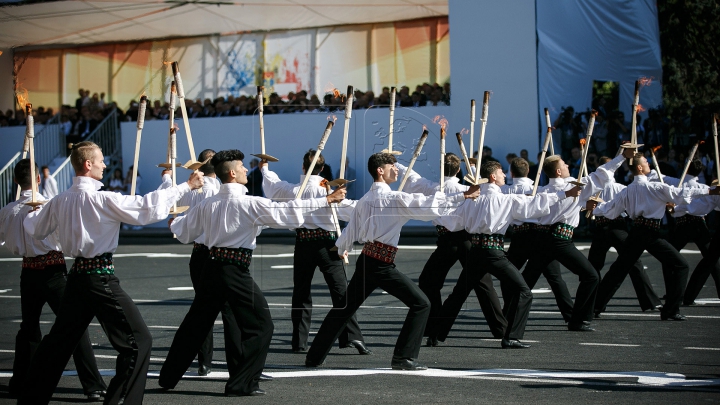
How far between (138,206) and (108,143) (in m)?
20.1

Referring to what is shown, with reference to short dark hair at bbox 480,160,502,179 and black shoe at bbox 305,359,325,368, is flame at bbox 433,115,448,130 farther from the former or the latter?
black shoe at bbox 305,359,325,368

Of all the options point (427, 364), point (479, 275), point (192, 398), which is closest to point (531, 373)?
point (427, 364)

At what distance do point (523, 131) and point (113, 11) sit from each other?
10.2 metres

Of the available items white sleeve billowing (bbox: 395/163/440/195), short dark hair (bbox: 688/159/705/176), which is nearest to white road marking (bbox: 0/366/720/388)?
white sleeve billowing (bbox: 395/163/440/195)

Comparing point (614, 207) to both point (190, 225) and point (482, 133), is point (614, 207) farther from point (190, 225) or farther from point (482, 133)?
point (190, 225)

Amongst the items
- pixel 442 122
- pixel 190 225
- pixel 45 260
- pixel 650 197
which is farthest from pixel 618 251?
pixel 45 260

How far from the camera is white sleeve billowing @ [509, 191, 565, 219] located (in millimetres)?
A: 8883

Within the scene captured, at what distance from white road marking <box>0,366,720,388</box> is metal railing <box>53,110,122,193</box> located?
58.8ft

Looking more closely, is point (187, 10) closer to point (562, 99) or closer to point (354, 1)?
point (354, 1)

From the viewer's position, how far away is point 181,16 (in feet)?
74.8

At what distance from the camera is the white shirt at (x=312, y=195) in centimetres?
864

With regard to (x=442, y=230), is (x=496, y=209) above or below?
above

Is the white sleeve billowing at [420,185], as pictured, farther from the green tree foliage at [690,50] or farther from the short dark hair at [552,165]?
the green tree foliage at [690,50]

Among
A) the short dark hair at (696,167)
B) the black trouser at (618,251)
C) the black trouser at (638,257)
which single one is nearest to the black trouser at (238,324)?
the black trouser at (638,257)
